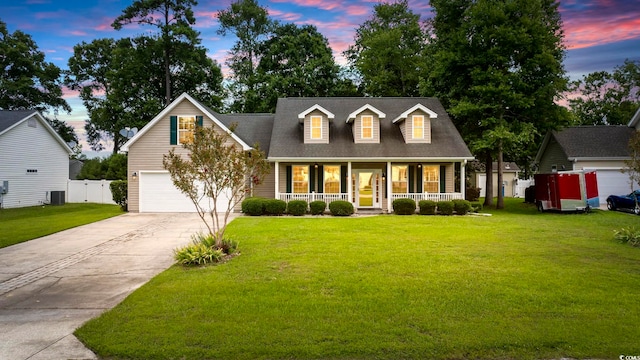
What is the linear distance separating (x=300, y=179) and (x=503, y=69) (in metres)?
13.5

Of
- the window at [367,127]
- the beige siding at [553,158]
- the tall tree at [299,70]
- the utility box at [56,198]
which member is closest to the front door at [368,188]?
the window at [367,127]

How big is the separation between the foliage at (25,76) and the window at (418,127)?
3486cm

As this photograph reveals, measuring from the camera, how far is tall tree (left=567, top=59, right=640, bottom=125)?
3703cm

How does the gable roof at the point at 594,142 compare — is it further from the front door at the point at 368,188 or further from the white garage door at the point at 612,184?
the front door at the point at 368,188

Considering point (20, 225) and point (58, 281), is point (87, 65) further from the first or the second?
point (58, 281)

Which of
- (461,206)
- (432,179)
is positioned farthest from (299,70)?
(461,206)

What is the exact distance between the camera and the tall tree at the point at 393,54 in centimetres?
3038

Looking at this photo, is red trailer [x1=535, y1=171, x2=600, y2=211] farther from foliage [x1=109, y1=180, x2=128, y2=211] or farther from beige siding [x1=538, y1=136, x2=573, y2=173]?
foliage [x1=109, y1=180, x2=128, y2=211]

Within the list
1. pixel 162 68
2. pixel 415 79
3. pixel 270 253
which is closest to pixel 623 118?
pixel 415 79

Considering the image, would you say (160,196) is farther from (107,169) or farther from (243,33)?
(243,33)

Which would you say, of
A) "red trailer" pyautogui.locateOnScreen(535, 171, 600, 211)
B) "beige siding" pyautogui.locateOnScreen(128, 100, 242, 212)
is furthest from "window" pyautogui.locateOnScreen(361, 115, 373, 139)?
"red trailer" pyautogui.locateOnScreen(535, 171, 600, 211)

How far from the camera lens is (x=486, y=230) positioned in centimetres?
1293

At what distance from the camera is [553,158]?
2772 cm

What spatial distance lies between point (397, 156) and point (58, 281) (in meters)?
15.2
